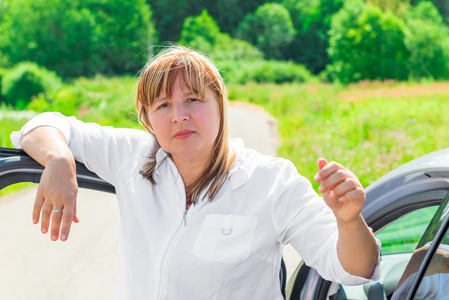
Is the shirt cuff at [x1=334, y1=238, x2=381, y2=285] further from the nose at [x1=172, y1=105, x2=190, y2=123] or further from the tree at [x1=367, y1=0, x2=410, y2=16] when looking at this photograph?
the tree at [x1=367, y1=0, x2=410, y2=16]

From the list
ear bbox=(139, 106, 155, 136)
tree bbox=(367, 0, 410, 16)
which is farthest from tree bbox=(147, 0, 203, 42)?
ear bbox=(139, 106, 155, 136)

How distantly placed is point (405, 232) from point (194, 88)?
968 millimetres

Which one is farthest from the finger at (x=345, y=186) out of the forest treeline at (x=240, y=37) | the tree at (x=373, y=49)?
the tree at (x=373, y=49)

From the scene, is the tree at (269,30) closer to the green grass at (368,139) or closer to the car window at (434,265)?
the green grass at (368,139)

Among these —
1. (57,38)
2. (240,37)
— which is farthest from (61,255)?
(240,37)

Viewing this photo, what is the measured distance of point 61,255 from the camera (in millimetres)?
5059

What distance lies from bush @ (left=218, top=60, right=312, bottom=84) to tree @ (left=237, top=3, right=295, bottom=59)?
23600 mm

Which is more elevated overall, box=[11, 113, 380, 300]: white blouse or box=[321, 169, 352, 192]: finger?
box=[321, 169, 352, 192]: finger

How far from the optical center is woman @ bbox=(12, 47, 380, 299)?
5.14 feet

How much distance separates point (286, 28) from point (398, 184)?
2601 inches

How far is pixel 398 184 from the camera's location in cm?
171

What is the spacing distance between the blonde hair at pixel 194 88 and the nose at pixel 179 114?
5cm

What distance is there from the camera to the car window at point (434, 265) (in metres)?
1.31

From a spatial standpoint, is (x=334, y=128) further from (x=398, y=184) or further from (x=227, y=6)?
(x=227, y=6)
